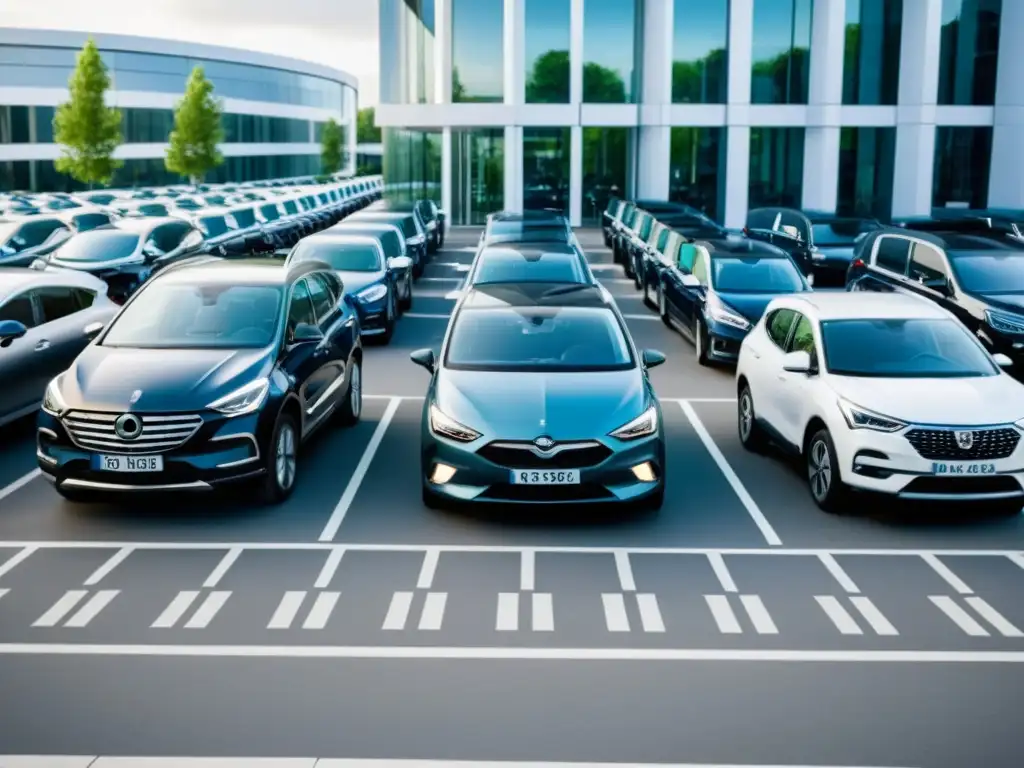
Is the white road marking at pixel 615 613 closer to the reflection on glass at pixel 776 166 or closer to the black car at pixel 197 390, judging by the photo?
the black car at pixel 197 390

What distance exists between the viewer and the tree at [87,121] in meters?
58.2

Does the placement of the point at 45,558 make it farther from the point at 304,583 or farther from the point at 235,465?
the point at 304,583

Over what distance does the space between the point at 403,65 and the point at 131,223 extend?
3039 centimetres

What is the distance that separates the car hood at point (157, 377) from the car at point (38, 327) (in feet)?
6.69

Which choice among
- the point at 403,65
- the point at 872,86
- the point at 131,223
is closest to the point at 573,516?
the point at 131,223

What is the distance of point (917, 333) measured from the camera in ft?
31.2

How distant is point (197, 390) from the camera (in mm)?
8500

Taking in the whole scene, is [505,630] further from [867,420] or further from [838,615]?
[867,420]

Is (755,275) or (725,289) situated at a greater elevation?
(755,275)

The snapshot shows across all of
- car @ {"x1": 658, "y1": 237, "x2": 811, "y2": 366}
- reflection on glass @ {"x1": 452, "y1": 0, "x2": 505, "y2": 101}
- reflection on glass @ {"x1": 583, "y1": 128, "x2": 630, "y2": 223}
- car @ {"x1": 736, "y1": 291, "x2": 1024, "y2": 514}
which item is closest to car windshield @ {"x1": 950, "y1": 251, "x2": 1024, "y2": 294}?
car @ {"x1": 658, "y1": 237, "x2": 811, "y2": 366}

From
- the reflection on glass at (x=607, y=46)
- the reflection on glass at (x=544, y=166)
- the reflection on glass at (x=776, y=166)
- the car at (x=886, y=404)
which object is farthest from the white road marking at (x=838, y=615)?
the reflection on glass at (x=607, y=46)

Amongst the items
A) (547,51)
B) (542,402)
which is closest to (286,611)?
(542,402)

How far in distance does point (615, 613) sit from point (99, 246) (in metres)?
15.2

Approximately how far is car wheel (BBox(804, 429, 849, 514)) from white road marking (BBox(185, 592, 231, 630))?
4561 mm
